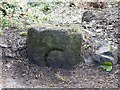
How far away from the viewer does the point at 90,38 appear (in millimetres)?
4055

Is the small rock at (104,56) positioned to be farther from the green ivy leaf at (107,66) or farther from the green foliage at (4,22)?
the green foliage at (4,22)

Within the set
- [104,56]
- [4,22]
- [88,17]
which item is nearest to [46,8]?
[88,17]

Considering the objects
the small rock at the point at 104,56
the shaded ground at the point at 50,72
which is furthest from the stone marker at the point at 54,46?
the small rock at the point at 104,56

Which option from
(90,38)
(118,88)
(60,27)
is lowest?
(118,88)

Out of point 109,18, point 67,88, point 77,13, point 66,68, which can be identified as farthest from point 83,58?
point 77,13

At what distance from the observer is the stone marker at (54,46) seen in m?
3.45

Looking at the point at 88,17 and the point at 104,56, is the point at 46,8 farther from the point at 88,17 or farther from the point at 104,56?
the point at 104,56

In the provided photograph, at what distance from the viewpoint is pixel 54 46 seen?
137 inches

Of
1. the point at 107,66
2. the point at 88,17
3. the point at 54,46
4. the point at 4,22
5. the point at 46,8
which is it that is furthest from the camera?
the point at 46,8

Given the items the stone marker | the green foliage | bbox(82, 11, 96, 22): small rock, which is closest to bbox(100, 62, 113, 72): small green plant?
the stone marker

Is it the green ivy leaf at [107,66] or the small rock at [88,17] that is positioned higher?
the small rock at [88,17]

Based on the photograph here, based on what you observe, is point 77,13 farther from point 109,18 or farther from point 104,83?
point 104,83

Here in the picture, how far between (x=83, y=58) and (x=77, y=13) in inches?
76.8

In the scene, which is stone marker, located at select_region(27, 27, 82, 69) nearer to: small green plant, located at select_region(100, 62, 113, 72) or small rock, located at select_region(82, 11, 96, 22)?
small green plant, located at select_region(100, 62, 113, 72)
